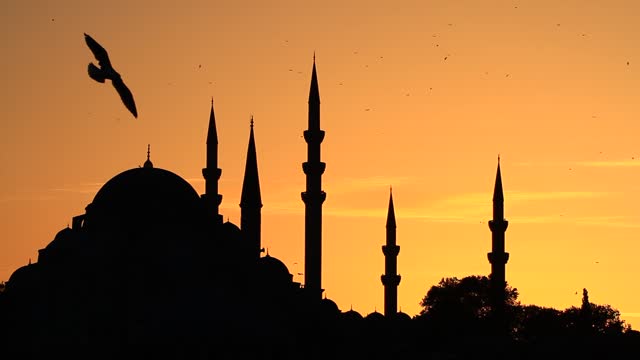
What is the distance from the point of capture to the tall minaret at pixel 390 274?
190ft

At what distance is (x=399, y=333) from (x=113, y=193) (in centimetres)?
1101

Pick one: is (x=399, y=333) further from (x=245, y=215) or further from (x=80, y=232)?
(x=80, y=232)

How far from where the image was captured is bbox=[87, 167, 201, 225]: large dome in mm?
51594

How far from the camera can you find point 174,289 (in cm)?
4872

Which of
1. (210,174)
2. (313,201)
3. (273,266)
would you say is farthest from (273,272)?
(210,174)

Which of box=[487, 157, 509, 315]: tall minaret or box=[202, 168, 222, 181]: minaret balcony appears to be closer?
box=[487, 157, 509, 315]: tall minaret

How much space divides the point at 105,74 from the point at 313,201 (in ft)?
97.2

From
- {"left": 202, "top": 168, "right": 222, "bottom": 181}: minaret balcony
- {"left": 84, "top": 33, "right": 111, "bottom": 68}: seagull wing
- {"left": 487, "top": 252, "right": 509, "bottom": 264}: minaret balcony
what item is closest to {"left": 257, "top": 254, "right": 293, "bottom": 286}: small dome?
{"left": 202, "top": 168, "right": 222, "bottom": 181}: minaret balcony

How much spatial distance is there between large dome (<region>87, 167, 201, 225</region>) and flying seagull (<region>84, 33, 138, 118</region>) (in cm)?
3004

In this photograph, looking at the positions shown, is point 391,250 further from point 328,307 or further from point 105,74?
point 105,74

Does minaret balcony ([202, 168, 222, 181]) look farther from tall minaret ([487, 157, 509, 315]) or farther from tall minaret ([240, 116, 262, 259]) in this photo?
tall minaret ([487, 157, 509, 315])

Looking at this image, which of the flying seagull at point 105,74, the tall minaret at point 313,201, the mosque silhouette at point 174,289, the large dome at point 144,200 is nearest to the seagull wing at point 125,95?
the flying seagull at point 105,74

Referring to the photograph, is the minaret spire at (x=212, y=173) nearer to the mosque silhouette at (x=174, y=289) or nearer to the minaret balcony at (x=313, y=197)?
the mosque silhouette at (x=174, y=289)

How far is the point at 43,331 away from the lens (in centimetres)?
4625
